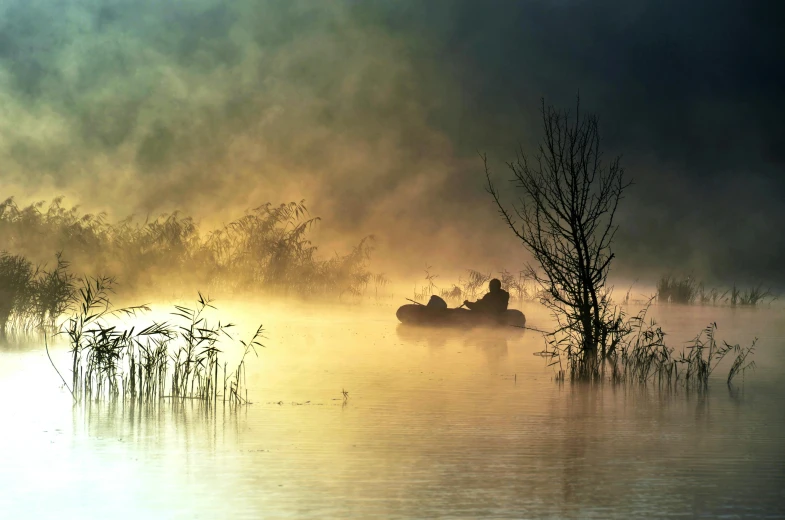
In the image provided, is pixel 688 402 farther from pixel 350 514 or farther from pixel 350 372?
pixel 350 514

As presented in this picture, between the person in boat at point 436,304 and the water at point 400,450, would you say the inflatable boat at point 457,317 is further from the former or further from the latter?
the water at point 400,450

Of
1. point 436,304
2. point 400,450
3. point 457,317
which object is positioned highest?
point 436,304

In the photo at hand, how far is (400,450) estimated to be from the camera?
6.79 meters

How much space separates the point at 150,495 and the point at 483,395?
499cm

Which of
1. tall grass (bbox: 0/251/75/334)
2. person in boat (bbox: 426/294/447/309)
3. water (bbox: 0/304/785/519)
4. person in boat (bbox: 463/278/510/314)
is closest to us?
water (bbox: 0/304/785/519)

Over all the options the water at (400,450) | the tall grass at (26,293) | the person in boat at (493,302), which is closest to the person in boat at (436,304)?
the person in boat at (493,302)

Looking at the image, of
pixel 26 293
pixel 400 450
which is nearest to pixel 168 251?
pixel 26 293

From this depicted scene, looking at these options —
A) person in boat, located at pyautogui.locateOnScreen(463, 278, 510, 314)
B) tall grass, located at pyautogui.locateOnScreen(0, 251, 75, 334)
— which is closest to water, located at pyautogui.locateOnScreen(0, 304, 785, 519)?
tall grass, located at pyautogui.locateOnScreen(0, 251, 75, 334)

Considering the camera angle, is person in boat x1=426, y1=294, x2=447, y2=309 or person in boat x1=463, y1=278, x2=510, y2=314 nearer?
person in boat x1=463, y1=278, x2=510, y2=314

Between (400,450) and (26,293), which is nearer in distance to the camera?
(400,450)

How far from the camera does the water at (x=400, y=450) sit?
534 centimetres

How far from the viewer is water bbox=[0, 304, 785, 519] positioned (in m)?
5.34

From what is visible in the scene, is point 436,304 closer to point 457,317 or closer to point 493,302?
point 457,317

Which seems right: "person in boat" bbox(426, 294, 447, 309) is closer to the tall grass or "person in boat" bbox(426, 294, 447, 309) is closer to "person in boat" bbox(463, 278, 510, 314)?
"person in boat" bbox(463, 278, 510, 314)
